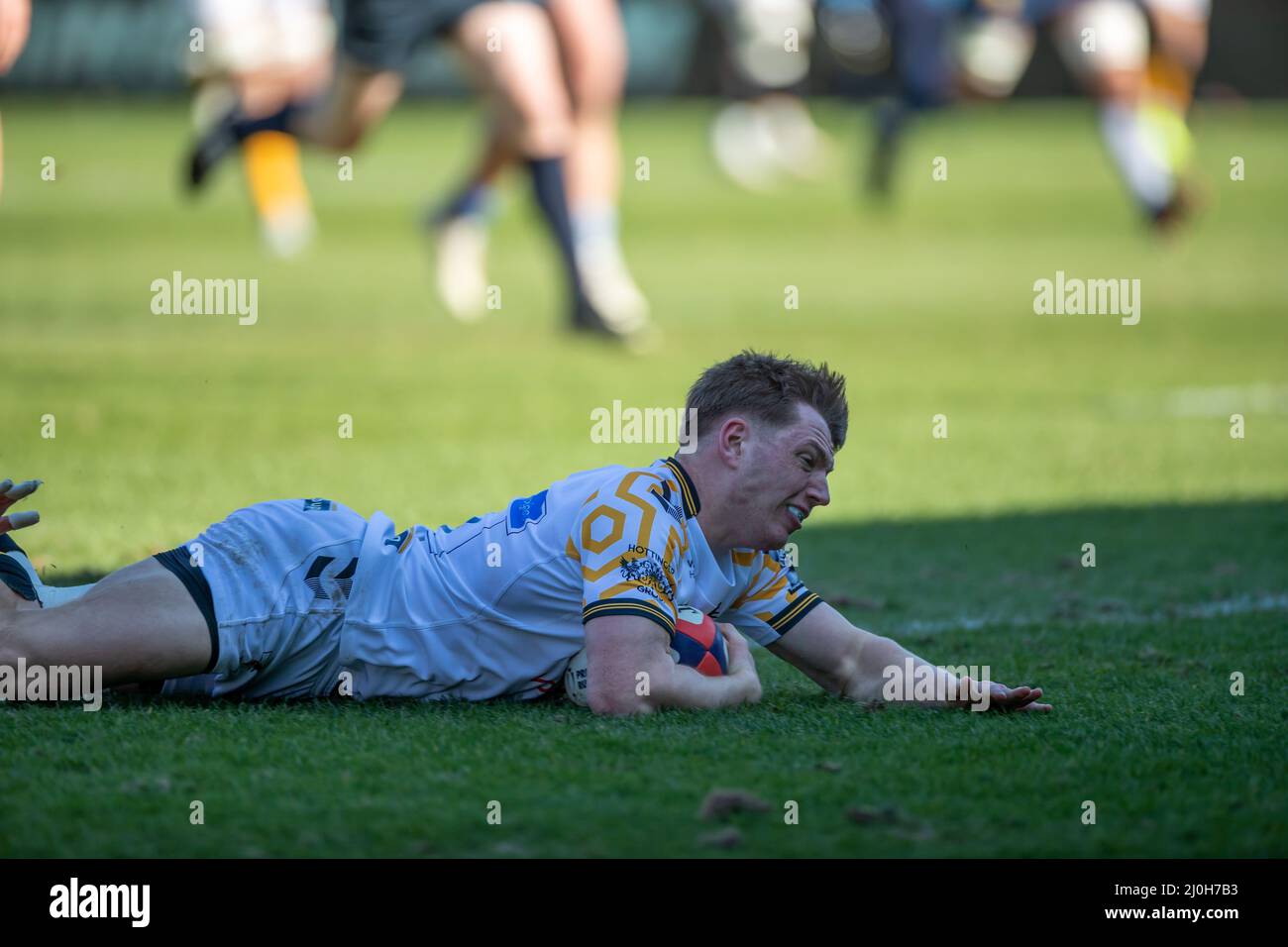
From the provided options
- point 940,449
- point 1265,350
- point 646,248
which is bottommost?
point 940,449

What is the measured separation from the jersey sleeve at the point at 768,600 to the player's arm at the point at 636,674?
0.23m

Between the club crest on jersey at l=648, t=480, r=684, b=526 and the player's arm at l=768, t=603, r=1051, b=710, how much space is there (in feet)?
1.54

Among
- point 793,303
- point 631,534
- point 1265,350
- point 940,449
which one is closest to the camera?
point 631,534

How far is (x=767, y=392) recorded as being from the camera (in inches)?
162

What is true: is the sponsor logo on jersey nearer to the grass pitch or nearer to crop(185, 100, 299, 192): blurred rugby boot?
the grass pitch

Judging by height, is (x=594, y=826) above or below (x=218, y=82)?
below

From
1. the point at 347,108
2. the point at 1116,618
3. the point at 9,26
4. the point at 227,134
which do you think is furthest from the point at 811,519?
the point at 227,134

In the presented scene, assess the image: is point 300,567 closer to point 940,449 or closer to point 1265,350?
point 940,449

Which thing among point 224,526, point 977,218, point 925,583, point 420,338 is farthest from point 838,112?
point 224,526

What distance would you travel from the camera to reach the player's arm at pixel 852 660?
427 cm

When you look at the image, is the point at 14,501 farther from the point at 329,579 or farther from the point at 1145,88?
the point at 1145,88

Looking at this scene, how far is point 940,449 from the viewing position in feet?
28.9

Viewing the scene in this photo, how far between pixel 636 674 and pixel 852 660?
69 centimetres

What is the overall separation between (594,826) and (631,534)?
0.84 metres
